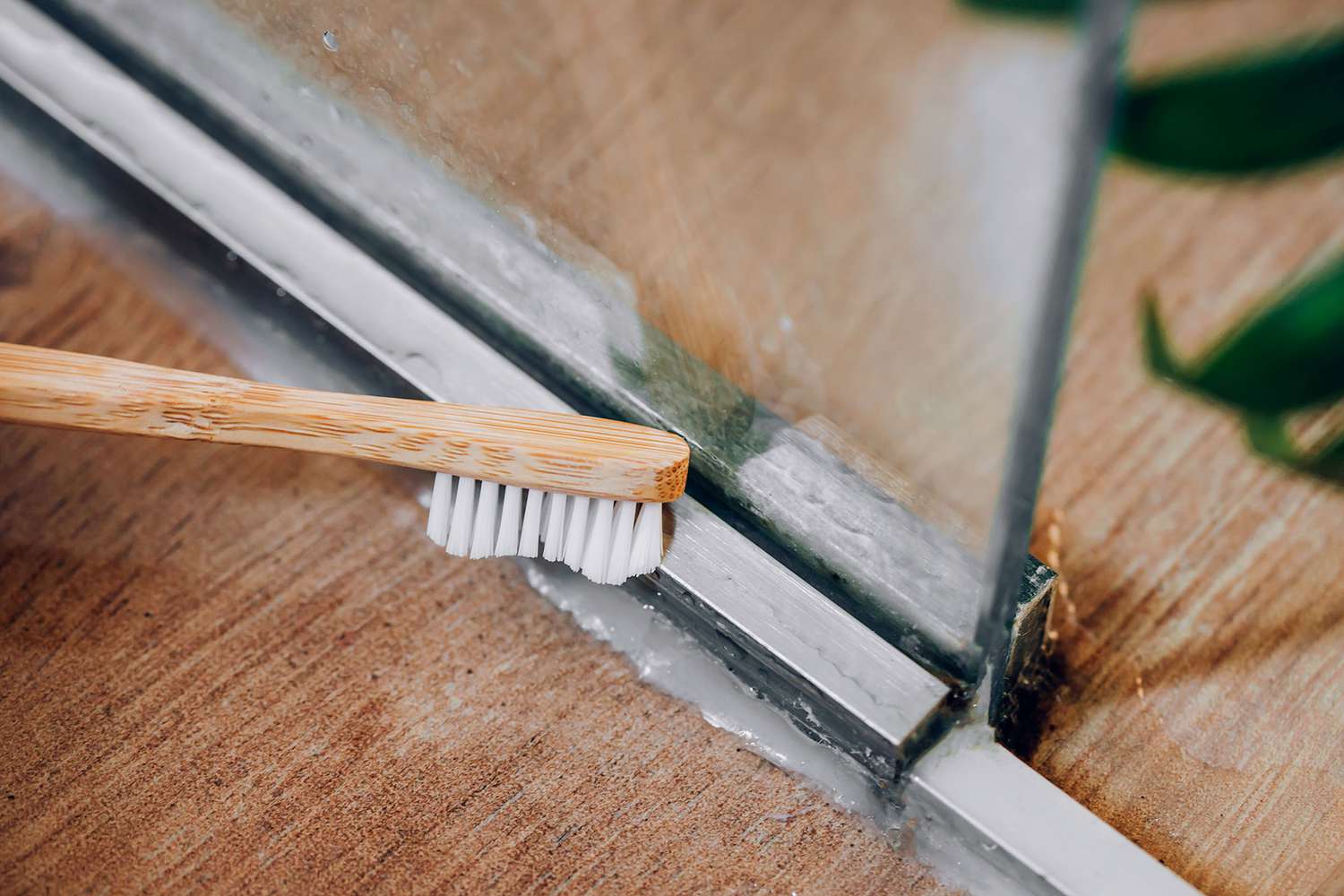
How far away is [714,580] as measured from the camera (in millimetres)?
416

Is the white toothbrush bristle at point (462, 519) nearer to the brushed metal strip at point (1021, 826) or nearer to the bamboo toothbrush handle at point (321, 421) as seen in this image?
the bamboo toothbrush handle at point (321, 421)

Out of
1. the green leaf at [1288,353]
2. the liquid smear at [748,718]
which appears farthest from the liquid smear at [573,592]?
the green leaf at [1288,353]

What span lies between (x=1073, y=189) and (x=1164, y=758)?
0.78 ft

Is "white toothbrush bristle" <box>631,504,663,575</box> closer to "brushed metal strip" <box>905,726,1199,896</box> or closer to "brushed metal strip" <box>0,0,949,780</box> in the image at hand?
"brushed metal strip" <box>0,0,949,780</box>

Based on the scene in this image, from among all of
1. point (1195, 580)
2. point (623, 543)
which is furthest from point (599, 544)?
point (1195, 580)

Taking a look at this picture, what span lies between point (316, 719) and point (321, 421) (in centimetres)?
10

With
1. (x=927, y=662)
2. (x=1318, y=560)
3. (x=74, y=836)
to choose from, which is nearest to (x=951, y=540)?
(x=927, y=662)

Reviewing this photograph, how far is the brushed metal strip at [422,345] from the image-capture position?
39 cm

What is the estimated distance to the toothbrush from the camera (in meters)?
0.41

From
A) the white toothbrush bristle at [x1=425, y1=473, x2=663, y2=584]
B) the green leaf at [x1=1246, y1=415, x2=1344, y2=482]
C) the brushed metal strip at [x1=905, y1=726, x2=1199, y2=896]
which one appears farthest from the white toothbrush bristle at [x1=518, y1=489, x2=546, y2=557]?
the green leaf at [x1=1246, y1=415, x2=1344, y2=482]

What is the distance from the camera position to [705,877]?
39 cm

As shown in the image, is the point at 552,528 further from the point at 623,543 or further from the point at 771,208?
the point at 771,208

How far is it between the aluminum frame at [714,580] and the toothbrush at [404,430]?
0.08 feet

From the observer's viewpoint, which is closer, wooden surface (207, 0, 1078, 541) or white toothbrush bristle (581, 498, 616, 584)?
wooden surface (207, 0, 1078, 541)
